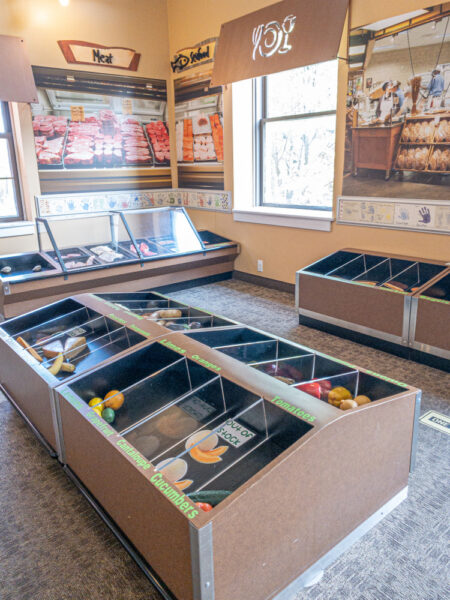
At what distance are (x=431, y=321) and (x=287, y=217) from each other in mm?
2047

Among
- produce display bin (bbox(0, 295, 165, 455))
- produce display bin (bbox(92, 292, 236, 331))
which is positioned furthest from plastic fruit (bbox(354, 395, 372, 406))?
produce display bin (bbox(0, 295, 165, 455))

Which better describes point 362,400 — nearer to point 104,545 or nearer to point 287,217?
point 104,545

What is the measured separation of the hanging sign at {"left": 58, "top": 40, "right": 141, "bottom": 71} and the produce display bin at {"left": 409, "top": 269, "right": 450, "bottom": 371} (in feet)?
14.2

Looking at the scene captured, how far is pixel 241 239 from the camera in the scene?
17.4ft

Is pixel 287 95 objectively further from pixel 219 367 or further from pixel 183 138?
pixel 219 367

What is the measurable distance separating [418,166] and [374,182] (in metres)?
0.40

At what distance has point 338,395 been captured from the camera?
5.97ft

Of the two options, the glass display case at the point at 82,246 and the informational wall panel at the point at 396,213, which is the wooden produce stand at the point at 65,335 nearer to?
the glass display case at the point at 82,246

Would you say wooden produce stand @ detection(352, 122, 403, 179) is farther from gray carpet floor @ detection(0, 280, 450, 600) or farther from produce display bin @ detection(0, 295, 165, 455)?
produce display bin @ detection(0, 295, 165, 455)

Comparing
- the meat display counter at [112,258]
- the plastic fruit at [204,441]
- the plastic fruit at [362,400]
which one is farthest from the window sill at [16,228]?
the plastic fruit at [362,400]

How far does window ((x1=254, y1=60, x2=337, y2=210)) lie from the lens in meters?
4.36

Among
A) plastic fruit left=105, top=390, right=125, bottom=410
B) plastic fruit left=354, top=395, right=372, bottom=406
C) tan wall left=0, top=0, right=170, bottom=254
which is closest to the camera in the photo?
plastic fruit left=354, top=395, right=372, bottom=406

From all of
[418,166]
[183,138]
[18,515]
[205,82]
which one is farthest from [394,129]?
[18,515]

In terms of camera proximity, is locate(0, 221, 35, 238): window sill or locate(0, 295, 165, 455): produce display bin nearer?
locate(0, 295, 165, 455): produce display bin
